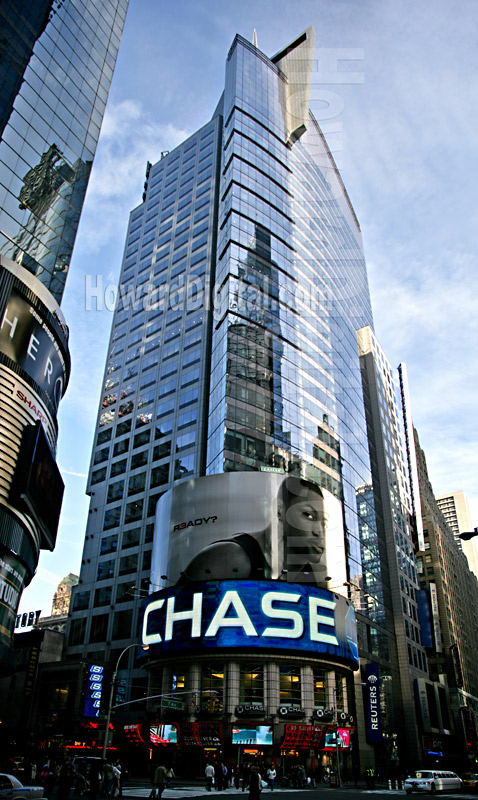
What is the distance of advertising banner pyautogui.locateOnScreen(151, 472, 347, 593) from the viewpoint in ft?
181

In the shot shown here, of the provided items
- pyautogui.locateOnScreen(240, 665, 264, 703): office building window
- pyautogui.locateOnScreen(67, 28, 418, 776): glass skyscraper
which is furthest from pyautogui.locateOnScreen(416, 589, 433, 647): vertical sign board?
pyautogui.locateOnScreen(240, 665, 264, 703): office building window

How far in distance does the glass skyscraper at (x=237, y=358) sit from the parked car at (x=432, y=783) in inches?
537

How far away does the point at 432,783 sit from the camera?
38750mm

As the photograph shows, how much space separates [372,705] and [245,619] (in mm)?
23580

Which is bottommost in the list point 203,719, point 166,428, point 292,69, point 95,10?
point 203,719

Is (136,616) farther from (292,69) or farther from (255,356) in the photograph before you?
(292,69)

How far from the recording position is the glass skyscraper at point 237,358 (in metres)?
72.1

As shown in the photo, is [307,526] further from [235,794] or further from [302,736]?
[235,794]

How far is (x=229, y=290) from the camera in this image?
77.4 m

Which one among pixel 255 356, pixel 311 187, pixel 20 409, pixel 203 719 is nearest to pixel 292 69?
pixel 311 187

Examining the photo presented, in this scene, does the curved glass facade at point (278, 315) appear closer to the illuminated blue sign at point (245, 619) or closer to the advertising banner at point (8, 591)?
the illuminated blue sign at point (245, 619)

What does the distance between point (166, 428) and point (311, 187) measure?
5175cm

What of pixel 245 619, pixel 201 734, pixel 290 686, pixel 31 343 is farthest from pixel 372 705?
pixel 31 343

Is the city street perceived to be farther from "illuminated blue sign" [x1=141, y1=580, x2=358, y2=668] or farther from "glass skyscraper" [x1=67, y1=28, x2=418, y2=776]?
"glass skyscraper" [x1=67, y1=28, x2=418, y2=776]
